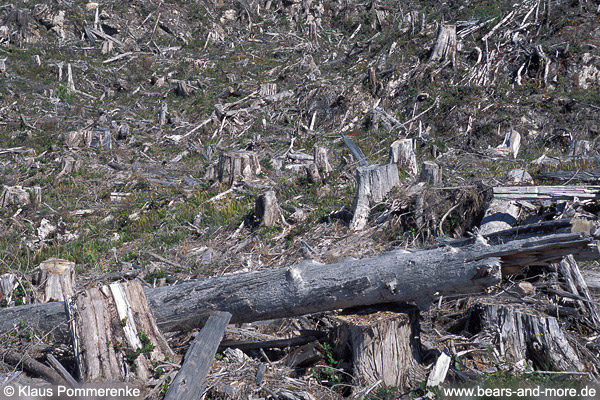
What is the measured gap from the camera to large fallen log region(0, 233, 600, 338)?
387 cm

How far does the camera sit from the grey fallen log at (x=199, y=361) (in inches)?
149

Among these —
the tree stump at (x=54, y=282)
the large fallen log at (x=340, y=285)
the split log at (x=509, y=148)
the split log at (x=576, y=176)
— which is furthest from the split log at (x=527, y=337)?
the split log at (x=509, y=148)

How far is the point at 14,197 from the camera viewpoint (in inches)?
436

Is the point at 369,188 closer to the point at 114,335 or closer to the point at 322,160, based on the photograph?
the point at 322,160

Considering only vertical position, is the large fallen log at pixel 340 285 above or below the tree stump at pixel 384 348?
above

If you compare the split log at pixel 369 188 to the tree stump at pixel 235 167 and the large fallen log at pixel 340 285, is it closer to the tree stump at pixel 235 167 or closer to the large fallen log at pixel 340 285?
the large fallen log at pixel 340 285

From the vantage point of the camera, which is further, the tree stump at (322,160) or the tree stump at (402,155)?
the tree stump at (322,160)

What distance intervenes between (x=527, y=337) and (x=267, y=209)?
4.96 meters

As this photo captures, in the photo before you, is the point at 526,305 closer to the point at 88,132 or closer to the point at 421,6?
the point at 88,132

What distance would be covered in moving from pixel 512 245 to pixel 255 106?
50.0 ft

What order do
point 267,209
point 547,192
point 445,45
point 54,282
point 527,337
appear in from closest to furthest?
1. point 527,337
2. point 54,282
3. point 547,192
4. point 267,209
5. point 445,45

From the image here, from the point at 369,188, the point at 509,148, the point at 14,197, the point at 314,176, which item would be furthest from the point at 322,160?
the point at 14,197

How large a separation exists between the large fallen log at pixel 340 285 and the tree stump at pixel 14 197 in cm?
704

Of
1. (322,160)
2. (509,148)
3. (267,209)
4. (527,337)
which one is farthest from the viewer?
(509,148)
